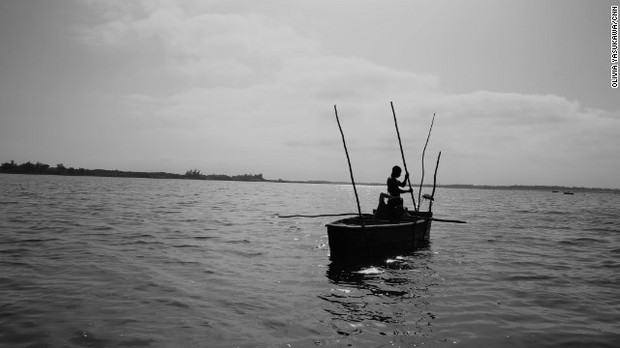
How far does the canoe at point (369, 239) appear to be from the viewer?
12.5 meters

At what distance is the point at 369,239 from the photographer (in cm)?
1298

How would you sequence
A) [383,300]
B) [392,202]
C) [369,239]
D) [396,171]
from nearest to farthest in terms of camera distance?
[383,300] < [369,239] < [396,171] < [392,202]

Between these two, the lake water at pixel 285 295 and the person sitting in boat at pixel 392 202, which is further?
the person sitting in boat at pixel 392 202

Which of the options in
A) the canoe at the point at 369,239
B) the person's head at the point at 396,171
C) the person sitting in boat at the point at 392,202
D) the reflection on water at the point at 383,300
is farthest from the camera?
the person sitting in boat at the point at 392,202

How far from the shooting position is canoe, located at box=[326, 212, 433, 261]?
41.1ft

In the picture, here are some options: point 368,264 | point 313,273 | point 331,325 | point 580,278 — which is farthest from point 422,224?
point 331,325

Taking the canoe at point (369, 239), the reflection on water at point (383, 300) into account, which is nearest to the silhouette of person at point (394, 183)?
the canoe at point (369, 239)

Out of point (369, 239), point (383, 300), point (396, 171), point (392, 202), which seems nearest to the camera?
point (383, 300)

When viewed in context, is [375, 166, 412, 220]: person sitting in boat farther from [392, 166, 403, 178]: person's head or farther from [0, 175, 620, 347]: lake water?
[0, 175, 620, 347]: lake water

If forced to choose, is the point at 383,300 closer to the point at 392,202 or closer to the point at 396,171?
the point at 396,171

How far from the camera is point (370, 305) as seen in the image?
26.4ft

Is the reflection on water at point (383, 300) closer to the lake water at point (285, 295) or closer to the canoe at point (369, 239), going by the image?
the lake water at point (285, 295)

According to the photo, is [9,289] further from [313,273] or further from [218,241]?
[218,241]

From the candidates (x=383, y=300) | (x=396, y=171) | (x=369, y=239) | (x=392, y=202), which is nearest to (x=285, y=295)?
(x=383, y=300)
